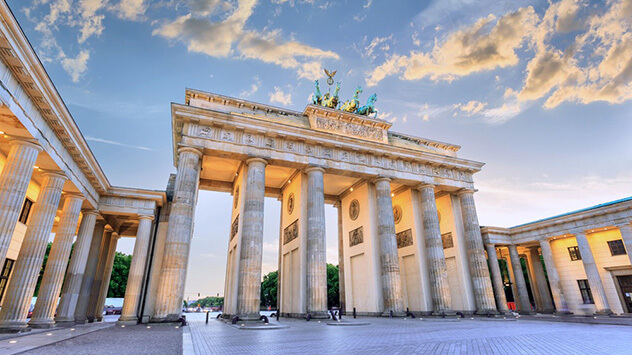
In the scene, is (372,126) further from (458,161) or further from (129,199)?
(129,199)

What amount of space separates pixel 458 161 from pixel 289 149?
52.6 ft

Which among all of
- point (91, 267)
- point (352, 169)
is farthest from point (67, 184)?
point (352, 169)

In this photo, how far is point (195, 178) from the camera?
2012cm

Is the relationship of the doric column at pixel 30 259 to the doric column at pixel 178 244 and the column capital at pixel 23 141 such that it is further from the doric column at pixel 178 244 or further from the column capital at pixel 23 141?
the doric column at pixel 178 244

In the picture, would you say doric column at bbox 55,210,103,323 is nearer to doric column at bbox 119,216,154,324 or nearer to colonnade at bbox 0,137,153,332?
colonnade at bbox 0,137,153,332

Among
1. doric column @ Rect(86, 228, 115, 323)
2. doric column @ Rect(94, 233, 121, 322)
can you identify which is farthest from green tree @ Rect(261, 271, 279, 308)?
doric column @ Rect(86, 228, 115, 323)

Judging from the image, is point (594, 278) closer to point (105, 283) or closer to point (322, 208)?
point (322, 208)

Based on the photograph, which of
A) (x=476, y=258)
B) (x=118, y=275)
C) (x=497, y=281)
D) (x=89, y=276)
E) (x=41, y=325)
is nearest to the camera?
(x=41, y=325)

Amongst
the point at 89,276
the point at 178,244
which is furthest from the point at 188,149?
the point at 89,276

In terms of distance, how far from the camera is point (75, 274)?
19422 mm

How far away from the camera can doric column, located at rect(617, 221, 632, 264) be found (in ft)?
83.3

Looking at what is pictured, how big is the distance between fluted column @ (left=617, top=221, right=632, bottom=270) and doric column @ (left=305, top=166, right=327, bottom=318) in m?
25.3

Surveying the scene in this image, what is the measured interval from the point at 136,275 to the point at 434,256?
21.4m

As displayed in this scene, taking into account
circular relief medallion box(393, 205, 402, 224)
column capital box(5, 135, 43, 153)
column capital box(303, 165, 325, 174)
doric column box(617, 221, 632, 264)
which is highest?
column capital box(303, 165, 325, 174)
